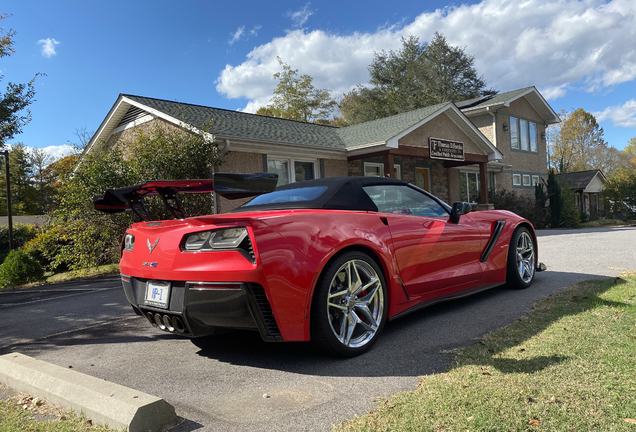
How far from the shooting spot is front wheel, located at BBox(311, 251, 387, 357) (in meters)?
2.89

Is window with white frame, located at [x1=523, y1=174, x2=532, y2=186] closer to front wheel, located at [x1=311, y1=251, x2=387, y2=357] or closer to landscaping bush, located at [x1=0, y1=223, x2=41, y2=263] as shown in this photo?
front wheel, located at [x1=311, y1=251, x2=387, y2=357]

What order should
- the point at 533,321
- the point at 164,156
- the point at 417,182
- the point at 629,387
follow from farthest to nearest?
the point at 417,182
the point at 164,156
the point at 533,321
the point at 629,387

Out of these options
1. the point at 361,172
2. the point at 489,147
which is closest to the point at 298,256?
the point at 361,172

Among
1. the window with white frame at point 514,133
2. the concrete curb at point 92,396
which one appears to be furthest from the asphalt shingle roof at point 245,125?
the window with white frame at point 514,133

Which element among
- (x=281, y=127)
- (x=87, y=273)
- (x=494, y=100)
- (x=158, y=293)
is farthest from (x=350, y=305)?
(x=494, y=100)

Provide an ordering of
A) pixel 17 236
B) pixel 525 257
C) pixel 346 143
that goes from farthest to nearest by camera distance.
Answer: pixel 17 236 → pixel 346 143 → pixel 525 257

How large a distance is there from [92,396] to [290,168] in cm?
1070

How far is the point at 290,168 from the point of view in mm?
12750

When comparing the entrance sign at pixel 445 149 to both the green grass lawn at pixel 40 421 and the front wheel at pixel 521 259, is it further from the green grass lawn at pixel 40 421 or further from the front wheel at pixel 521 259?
the green grass lawn at pixel 40 421

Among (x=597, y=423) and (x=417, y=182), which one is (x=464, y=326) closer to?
(x=597, y=423)

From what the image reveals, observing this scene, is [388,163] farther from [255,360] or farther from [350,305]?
[255,360]

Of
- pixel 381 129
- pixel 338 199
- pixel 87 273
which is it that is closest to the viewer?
pixel 338 199

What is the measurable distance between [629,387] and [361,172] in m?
12.7

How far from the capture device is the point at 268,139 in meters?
11.7
